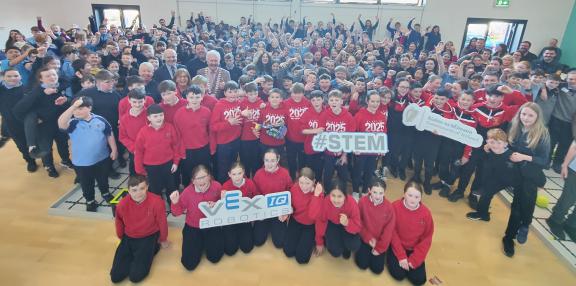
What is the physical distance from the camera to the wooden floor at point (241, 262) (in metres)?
2.87

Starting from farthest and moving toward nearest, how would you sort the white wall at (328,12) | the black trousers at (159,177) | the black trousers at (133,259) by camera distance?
the white wall at (328,12), the black trousers at (159,177), the black trousers at (133,259)

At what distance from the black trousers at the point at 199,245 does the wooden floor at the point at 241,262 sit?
0.08m

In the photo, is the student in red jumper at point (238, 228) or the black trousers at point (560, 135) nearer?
the student in red jumper at point (238, 228)

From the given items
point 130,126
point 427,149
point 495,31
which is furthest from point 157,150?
point 495,31

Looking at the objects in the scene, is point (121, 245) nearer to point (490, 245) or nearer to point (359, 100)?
point (359, 100)

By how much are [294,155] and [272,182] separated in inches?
38.1

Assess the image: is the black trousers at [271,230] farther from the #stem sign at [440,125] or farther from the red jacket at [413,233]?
the #stem sign at [440,125]

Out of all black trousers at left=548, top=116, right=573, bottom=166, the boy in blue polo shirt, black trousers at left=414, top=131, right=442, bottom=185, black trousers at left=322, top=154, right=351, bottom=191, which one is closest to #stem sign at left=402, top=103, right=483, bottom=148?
black trousers at left=414, top=131, right=442, bottom=185

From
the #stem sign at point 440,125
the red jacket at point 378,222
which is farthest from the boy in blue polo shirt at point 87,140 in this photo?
the #stem sign at point 440,125

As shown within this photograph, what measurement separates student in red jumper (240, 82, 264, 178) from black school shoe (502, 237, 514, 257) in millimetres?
2965

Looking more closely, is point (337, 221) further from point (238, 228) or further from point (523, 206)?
point (523, 206)

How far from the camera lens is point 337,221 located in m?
3.06

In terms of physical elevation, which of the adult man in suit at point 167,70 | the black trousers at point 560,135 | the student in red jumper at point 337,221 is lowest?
the student in red jumper at point 337,221

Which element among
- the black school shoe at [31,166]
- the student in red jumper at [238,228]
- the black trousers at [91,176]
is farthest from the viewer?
the black school shoe at [31,166]
